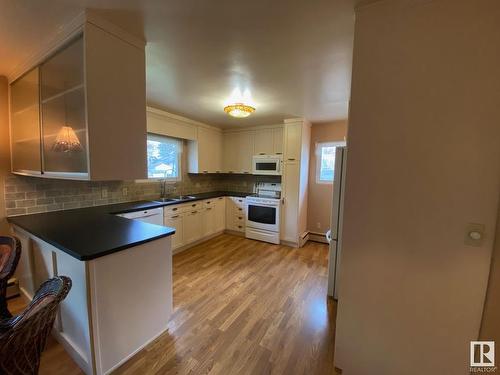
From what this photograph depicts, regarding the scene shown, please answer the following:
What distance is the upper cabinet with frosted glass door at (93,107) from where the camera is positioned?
1389 mm

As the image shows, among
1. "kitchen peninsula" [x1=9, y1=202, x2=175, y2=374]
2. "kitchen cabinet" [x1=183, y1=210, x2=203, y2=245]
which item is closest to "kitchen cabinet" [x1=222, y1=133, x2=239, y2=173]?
"kitchen cabinet" [x1=183, y1=210, x2=203, y2=245]

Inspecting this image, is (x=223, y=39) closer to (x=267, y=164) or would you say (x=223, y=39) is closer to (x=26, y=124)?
(x=26, y=124)

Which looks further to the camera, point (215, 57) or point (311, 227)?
point (311, 227)

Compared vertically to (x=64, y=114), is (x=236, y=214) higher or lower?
lower

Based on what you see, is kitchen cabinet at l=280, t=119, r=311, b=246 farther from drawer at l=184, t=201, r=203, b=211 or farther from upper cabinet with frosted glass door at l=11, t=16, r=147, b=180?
upper cabinet with frosted glass door at l=11, t=16, r=147, b=180

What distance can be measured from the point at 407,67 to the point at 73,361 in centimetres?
305

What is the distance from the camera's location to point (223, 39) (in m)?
1.54

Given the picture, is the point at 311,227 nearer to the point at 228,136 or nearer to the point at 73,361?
the point at 228,136

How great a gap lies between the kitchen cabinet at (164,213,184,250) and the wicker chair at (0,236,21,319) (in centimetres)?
181

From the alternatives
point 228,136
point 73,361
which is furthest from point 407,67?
point 228,136

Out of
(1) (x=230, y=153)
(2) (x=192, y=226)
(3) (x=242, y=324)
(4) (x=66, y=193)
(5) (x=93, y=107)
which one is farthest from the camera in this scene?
(1) (x=230, y=153)

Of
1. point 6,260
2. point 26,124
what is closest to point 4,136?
point 26,124

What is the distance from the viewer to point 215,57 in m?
1.78

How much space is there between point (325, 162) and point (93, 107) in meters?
3.86
